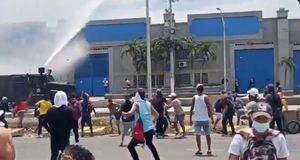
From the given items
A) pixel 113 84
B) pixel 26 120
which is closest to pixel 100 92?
pixel 113 84

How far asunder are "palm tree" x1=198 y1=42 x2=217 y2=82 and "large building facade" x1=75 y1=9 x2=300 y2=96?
0.50 meters

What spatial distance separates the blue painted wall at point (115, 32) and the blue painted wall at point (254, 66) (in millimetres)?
10127

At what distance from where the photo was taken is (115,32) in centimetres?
7438

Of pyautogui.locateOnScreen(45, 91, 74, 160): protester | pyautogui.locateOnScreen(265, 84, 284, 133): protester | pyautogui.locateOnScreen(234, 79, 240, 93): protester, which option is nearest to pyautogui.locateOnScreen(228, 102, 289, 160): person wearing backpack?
pyautogui.locateOnScreen(45, 91, 74, 160): protester

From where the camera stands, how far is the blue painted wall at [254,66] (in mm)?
70938

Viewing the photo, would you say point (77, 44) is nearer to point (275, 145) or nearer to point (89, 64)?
point (89, 64)

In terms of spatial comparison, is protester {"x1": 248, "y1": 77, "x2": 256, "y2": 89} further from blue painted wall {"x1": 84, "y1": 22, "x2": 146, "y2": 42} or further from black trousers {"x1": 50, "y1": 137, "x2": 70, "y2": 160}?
black trousers {"x1": 50, "y1": 137, "x2": 70, "y2": 160}

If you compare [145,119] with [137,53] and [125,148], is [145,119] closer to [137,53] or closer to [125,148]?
[125,148]

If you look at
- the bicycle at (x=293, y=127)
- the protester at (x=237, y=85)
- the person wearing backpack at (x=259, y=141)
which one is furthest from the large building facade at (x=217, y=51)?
the person wearing backpack at (x=259, y=141)

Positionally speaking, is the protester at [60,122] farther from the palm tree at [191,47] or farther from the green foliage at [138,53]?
the green foliage at [138,53]

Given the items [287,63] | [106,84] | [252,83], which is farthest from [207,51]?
[106,84]

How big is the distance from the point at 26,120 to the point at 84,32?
4467cm

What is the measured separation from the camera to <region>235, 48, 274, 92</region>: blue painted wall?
7094cm

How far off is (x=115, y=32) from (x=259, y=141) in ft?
225
